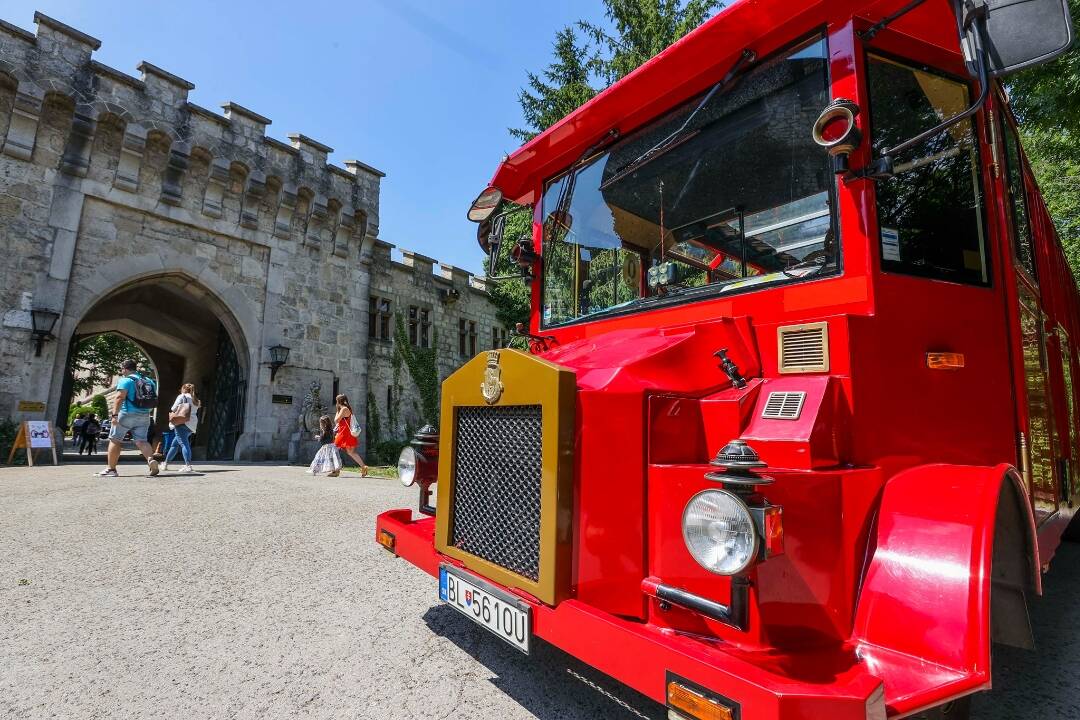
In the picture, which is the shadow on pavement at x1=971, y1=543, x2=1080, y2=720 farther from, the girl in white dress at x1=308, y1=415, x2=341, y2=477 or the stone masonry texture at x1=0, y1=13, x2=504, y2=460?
the stone masonry texture at x1=0, y1=13, x2=504, y2=460

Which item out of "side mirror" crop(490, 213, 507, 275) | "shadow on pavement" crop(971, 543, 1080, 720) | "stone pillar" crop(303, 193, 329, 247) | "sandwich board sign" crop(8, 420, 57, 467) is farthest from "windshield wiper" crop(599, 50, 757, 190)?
"stone pillar" crop(303, 193, 329, 247)

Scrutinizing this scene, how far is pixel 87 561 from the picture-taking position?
4.07 meters

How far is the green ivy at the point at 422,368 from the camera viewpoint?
→ 54.3 ft

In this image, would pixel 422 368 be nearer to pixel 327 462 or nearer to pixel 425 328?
pixel 425 328

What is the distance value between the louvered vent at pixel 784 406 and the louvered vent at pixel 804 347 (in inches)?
6.3

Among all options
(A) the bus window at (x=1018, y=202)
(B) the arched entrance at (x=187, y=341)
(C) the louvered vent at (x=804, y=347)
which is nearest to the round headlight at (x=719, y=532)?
(C) the louvered vent at (x=804, y=347)

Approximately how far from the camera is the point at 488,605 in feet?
7.00

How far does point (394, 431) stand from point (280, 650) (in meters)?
13.6

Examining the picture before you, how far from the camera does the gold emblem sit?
89.4 inches

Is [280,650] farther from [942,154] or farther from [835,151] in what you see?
[942,154]

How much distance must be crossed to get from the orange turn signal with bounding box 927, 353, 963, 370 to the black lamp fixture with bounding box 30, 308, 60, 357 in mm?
12949

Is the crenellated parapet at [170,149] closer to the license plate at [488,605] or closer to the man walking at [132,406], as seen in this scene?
the man walking at [132,406]

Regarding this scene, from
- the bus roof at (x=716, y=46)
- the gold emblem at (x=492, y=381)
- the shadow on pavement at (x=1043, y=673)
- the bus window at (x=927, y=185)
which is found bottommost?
the shadow on pavement at (x=1043, y=673)

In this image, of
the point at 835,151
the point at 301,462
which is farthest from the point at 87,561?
the point at 301,462
